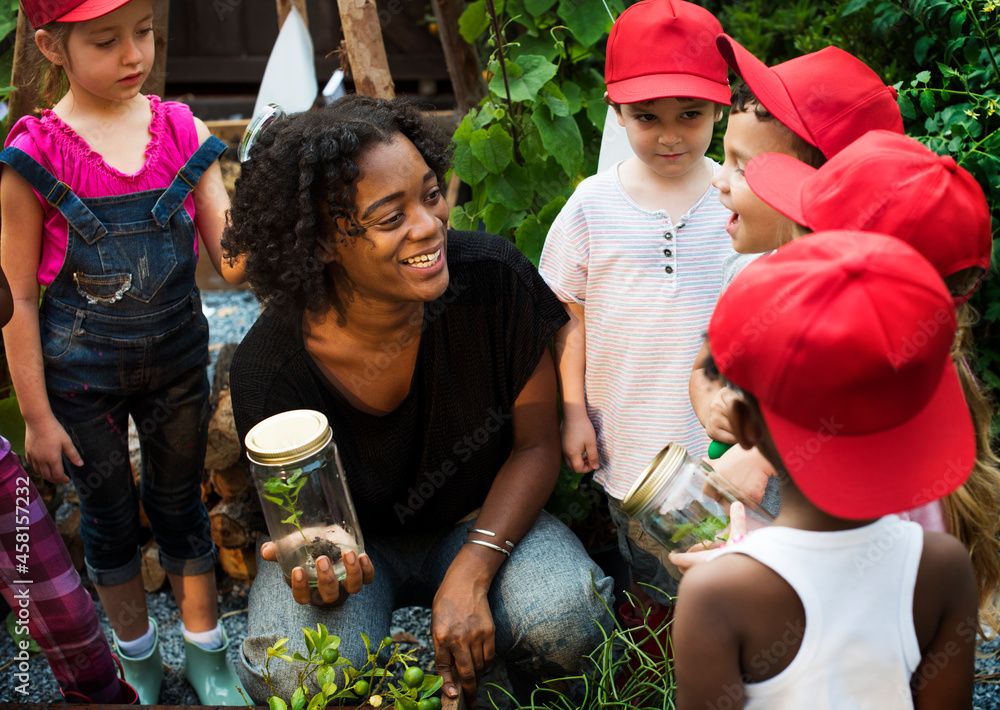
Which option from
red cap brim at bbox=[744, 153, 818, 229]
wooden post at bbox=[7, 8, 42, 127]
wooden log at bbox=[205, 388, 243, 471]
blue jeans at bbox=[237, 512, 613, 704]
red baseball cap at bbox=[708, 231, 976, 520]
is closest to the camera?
red baseball cap at bbox=[708, 231, 976, 520]

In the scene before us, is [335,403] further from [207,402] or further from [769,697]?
[769,697]

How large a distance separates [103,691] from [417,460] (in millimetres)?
817

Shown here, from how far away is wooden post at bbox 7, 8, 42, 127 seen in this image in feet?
7.23

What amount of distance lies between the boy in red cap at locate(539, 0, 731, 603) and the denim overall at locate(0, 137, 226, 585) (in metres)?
0.87

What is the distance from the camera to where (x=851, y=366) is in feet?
2.81

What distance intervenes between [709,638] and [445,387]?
0.92m

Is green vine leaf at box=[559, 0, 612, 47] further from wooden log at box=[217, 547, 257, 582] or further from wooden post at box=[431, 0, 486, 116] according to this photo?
wooden log at box=[217, 547, 257, 582]

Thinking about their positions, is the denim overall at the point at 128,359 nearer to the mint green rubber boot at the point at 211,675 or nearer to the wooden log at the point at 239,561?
the mint green rubber boot at the point at 211,675

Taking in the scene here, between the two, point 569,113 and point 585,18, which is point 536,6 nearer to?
point 585,18

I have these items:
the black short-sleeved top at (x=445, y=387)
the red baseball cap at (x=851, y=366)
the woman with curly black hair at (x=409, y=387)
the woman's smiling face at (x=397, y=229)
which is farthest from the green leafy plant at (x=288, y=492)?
the red baseball cap at (x=851, y=366)

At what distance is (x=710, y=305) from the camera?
5.74ft

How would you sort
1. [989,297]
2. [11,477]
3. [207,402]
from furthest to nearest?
1. [989,297]
2. [207,402]
3. [11,477]

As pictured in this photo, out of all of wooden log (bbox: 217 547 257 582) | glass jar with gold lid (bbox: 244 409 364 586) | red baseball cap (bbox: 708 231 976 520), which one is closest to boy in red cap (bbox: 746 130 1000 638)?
red baseball cap (bbox: 708 231 976 520)

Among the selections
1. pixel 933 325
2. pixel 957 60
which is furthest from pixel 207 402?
pixel 957 60
